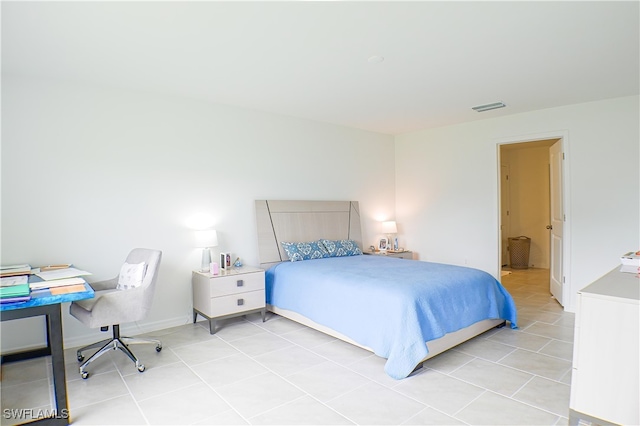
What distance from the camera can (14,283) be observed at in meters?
2.40

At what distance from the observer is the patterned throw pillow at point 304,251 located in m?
4.54

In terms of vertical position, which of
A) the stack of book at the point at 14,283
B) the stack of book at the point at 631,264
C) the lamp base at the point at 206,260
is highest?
the stack of book at the point at 14,283

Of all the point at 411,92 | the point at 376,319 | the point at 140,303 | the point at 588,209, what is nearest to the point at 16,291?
the point at 140,303

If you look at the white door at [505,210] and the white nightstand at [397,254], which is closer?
the white nightstand at [397,254]

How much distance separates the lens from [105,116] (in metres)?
3.66

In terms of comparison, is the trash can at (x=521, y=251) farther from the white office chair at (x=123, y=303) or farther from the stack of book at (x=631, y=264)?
the white office chair at (x=123, y=303)

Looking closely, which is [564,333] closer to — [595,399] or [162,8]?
[595,399]

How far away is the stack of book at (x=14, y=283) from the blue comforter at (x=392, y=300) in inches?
87.8

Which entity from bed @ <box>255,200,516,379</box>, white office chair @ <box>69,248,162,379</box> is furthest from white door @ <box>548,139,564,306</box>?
white office chair @ <box>69,248,162,379</box>

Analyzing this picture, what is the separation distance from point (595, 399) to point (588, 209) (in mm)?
3148

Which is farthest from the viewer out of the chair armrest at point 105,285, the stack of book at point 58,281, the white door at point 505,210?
the white door at point 505,210

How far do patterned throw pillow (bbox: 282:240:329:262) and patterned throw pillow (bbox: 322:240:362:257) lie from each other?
96 mm

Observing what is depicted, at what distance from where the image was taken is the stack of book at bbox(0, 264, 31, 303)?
2.04 m

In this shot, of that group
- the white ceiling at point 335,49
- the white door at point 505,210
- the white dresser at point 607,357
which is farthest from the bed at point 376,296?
the white door at point 505,210
